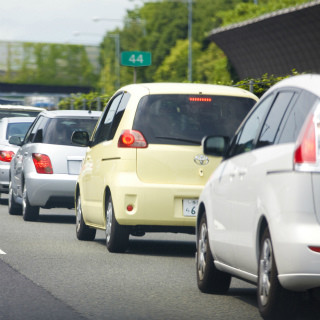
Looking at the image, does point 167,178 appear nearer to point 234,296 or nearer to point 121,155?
point 121,155

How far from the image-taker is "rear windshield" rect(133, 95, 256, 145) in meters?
11.9

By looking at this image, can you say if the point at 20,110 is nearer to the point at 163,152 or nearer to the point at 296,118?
the point at 163,152

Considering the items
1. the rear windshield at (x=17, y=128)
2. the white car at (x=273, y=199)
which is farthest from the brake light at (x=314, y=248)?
the rear windshield at (x=17, y=128)

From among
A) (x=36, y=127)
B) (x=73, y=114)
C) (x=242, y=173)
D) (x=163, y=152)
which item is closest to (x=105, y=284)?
(x=242, y=173)

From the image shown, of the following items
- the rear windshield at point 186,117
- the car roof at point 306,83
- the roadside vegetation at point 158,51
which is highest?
the car roof at point 306,83

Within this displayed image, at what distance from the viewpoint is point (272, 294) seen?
7.28 m

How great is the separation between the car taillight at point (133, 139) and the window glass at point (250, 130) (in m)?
3.16

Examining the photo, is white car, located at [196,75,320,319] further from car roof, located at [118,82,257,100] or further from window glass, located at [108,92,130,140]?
window glass, located at [108,92,130,140]

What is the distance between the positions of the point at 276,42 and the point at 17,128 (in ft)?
111

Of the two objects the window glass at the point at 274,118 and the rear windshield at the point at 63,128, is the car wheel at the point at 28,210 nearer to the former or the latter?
the rear windshield at the point at 63,128

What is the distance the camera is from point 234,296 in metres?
9.20

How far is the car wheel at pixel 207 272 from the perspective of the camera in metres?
9.12

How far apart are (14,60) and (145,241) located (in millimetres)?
84440

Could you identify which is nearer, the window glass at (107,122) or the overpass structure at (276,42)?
the window glass at (107,122)
